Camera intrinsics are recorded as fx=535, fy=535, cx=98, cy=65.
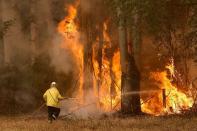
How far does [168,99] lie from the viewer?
78.7ft

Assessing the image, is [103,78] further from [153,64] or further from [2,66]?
[2,66]

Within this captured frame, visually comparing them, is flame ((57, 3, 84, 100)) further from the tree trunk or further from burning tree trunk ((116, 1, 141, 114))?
burning tree trunk ((116, 1, 141, 114))

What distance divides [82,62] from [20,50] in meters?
4.91

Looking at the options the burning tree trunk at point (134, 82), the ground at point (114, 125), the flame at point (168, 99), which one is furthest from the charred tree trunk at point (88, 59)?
the ground at point (114, 125)

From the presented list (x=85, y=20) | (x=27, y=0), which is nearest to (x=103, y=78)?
(x=85, y=20)

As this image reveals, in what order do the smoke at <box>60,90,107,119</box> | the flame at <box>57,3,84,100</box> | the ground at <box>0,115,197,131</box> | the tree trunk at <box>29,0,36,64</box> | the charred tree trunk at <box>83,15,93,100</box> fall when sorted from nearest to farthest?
the ground at <box>0,115,197,131</box>, the smoke at <box>60,90,107,119</box>, the charred tree trunk at <box>83,15,93,100</box>, the flame at <box>57,3,84,100</box>, the tree trunk at <box>29,0,36,64</box>

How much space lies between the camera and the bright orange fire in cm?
2391

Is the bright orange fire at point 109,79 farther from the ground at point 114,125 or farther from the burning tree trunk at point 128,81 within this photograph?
the ground at point 114,125

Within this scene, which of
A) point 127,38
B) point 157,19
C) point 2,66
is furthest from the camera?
point 2,66

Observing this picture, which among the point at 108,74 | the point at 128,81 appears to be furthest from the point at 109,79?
the point at 128,81

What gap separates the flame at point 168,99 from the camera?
76.1 ft

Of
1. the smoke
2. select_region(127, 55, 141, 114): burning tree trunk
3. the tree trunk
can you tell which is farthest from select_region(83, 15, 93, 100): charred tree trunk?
the tree trunk

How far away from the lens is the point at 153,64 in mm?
26109

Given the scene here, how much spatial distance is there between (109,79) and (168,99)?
3400 mm
